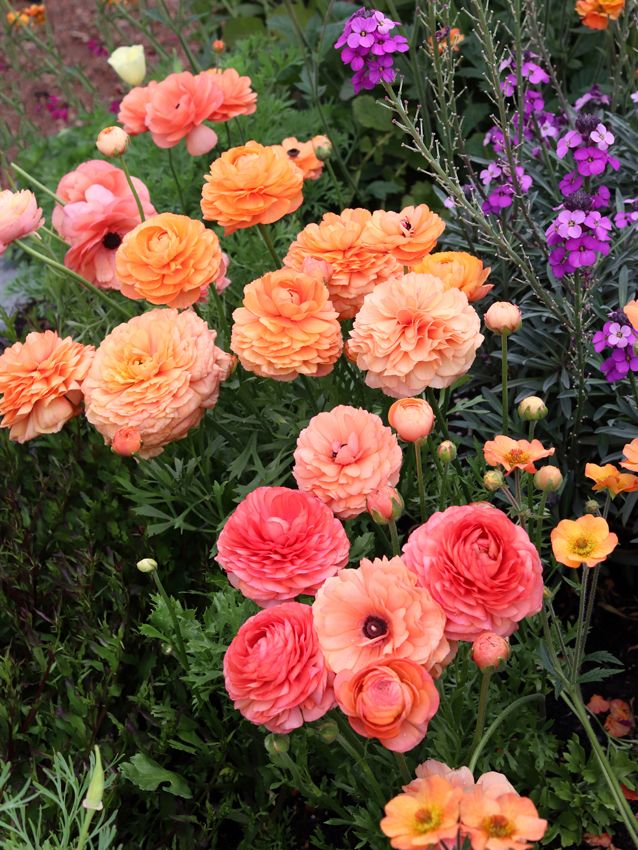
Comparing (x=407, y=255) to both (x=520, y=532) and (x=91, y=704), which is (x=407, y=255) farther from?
(x=91, y=704)

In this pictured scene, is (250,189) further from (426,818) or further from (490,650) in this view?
(426,818)

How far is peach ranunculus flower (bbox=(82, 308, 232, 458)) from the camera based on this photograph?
142 cm

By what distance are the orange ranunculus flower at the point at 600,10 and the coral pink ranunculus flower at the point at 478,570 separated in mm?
1721

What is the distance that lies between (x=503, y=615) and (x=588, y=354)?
961 millimetres

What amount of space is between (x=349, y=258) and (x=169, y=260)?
0.31 metres

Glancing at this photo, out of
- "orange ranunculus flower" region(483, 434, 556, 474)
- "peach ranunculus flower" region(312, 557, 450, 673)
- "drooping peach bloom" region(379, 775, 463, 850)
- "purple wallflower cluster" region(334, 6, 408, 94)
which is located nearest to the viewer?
"drooping peach bloom" region(379, 775, 463, 850)

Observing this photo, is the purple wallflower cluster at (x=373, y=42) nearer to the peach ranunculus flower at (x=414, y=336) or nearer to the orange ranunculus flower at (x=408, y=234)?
→ the orange ranunculus flower at (x=408, y=234)

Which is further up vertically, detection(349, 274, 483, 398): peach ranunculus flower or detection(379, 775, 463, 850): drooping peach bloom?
detection(349, 274, 483, 398): peach ranunculus flower

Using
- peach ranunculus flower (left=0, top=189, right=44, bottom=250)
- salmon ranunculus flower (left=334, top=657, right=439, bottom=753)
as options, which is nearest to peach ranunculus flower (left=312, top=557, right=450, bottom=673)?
salmon ranunculus flower (left=334, top=657, right=439, bottom=753)

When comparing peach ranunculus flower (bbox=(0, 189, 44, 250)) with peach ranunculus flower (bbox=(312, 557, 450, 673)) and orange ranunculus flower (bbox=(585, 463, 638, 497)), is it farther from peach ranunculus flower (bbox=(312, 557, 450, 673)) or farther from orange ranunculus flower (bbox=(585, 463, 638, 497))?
→ orange ranunculus flower (bbox=(585, 463, 638, 497))

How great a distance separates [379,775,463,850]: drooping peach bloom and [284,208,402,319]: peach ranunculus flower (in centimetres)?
86

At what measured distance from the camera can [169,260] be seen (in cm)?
152

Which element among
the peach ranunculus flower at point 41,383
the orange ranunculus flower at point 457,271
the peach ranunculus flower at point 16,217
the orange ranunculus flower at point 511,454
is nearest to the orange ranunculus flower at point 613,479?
the orange ranunculus flower at point 511,454

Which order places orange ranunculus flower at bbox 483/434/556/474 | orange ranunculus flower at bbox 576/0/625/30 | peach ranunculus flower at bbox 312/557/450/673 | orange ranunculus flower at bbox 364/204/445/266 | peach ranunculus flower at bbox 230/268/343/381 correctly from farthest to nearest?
orange ranunculus flower at bbox 576/0/625/30 < orange ranunculus flower at bbox 364/204/445/266 < peach ranunculus flower at bbox 230/268/343/381 < orange ranunculus flower at bbox 483/434/556/474 < peach ranunculus flower at bbox 312/557/450/673
